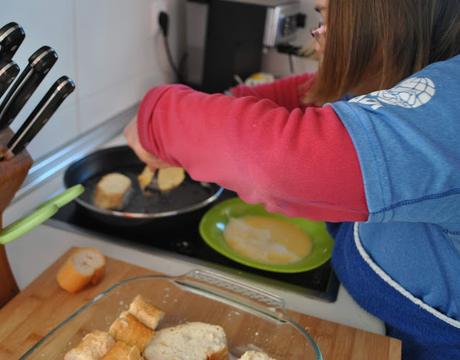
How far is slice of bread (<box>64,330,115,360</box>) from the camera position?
1.87ft

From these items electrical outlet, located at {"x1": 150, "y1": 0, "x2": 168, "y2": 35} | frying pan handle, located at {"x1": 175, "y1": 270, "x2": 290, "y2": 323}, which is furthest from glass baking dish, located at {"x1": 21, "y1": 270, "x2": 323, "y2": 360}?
electrical outlet, located at {"x1": 150, "y1": 0, "x2": 168, "y2": 35}

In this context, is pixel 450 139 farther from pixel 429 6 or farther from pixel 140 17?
pixel 140 17

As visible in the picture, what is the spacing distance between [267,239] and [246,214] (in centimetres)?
9

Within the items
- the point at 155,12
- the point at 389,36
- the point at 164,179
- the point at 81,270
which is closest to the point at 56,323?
the point at 81,270

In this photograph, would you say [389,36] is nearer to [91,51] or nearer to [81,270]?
[81,270]

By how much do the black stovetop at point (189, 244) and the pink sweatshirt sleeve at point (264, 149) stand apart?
0.22m

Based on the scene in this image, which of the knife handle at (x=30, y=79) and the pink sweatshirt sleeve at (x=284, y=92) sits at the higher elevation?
the knife handle at (x=30, y=79)

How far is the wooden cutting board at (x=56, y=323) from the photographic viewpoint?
0.62 metres

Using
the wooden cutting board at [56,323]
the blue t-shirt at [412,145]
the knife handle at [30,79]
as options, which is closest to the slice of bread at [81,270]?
the wooden cutting board at [56,323]

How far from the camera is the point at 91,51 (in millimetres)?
1022

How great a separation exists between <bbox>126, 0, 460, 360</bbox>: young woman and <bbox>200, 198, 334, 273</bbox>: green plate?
61 millimetres

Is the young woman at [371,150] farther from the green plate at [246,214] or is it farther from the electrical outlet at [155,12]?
the electrical outlet at [155,12]

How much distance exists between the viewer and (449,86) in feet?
1.67

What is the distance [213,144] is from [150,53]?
78 cm
